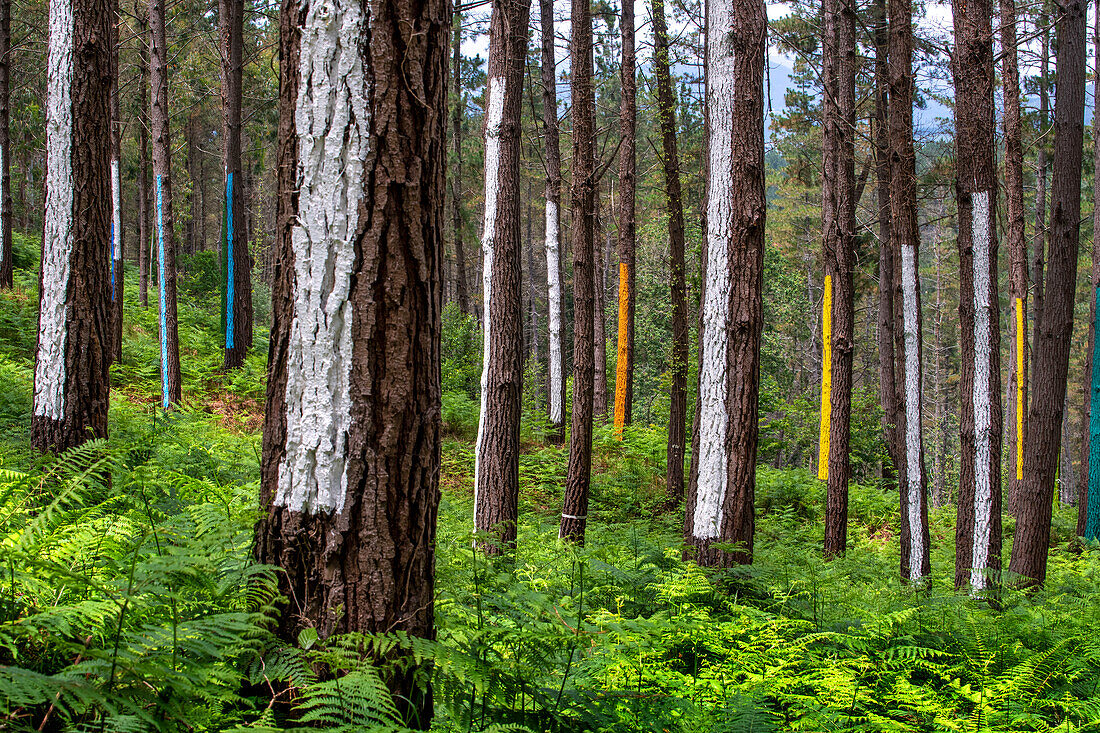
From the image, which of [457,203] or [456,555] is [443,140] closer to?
[456,555]

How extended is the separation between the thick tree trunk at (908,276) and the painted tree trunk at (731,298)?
4.17 meters

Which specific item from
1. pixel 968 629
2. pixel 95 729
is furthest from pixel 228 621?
pixel 968 629

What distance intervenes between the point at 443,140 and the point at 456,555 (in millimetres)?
2381

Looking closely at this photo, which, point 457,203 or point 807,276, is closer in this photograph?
point 457,203

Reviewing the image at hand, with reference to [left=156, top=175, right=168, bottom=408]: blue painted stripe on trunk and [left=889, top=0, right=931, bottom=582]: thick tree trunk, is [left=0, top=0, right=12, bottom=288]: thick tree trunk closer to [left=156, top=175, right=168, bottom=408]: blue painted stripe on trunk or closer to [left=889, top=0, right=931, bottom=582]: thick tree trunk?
[left=156, top=175, right=168, bottom=408]: blue painted stripe on trunk

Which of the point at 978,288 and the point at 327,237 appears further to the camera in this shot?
the point at 978,288

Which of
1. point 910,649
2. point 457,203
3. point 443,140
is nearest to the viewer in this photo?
point 443,140

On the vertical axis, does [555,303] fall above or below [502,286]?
above

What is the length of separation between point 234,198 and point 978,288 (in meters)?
13.0

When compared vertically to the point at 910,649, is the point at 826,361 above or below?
above

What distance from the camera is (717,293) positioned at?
5105mm

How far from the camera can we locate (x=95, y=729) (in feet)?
5.61

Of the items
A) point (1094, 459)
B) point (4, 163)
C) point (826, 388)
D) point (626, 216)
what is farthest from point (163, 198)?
point (1094, 459)

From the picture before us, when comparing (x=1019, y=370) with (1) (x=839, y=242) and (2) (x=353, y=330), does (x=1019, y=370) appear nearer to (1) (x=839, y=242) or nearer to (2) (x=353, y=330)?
(1) (x=839, y=242)
